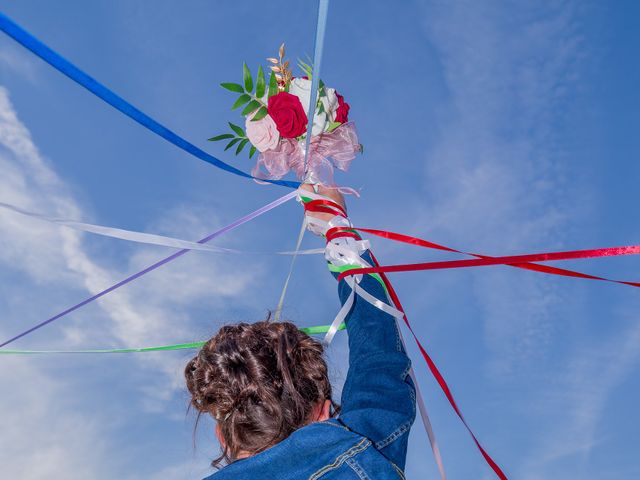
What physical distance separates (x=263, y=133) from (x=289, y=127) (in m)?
0.16

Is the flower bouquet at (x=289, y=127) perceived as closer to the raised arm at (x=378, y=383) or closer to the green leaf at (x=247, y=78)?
the green leaf at (x=247, y=78)

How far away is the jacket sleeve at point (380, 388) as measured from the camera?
1.93m

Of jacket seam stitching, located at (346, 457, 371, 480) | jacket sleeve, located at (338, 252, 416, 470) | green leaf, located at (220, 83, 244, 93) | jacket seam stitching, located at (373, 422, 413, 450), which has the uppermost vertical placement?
green leaf, located at (220, 83, 244, 93)

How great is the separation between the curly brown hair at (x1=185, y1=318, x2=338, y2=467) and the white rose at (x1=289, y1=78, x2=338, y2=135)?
1484 mm

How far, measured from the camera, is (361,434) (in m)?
1.90

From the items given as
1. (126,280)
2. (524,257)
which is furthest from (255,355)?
(126,280)

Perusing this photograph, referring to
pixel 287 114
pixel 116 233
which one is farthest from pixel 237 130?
pixel 116 233

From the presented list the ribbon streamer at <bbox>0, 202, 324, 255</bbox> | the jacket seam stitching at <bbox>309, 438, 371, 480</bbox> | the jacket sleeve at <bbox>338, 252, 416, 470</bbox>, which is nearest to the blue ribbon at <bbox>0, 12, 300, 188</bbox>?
the ribbon streamer at <bbox>0, 202, 324, 255</bbox>

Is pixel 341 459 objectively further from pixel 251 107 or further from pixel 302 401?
pixel 251 107

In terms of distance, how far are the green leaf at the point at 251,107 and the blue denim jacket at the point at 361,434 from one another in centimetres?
169

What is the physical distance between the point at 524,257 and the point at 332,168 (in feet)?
3.72

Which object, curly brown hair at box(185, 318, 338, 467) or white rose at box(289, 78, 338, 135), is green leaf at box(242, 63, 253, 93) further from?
curly brown hair at box(185, 318, 338, 467)

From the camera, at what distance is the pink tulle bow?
3562 millimetres

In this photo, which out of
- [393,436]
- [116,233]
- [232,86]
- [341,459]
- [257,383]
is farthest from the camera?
[232,86]
